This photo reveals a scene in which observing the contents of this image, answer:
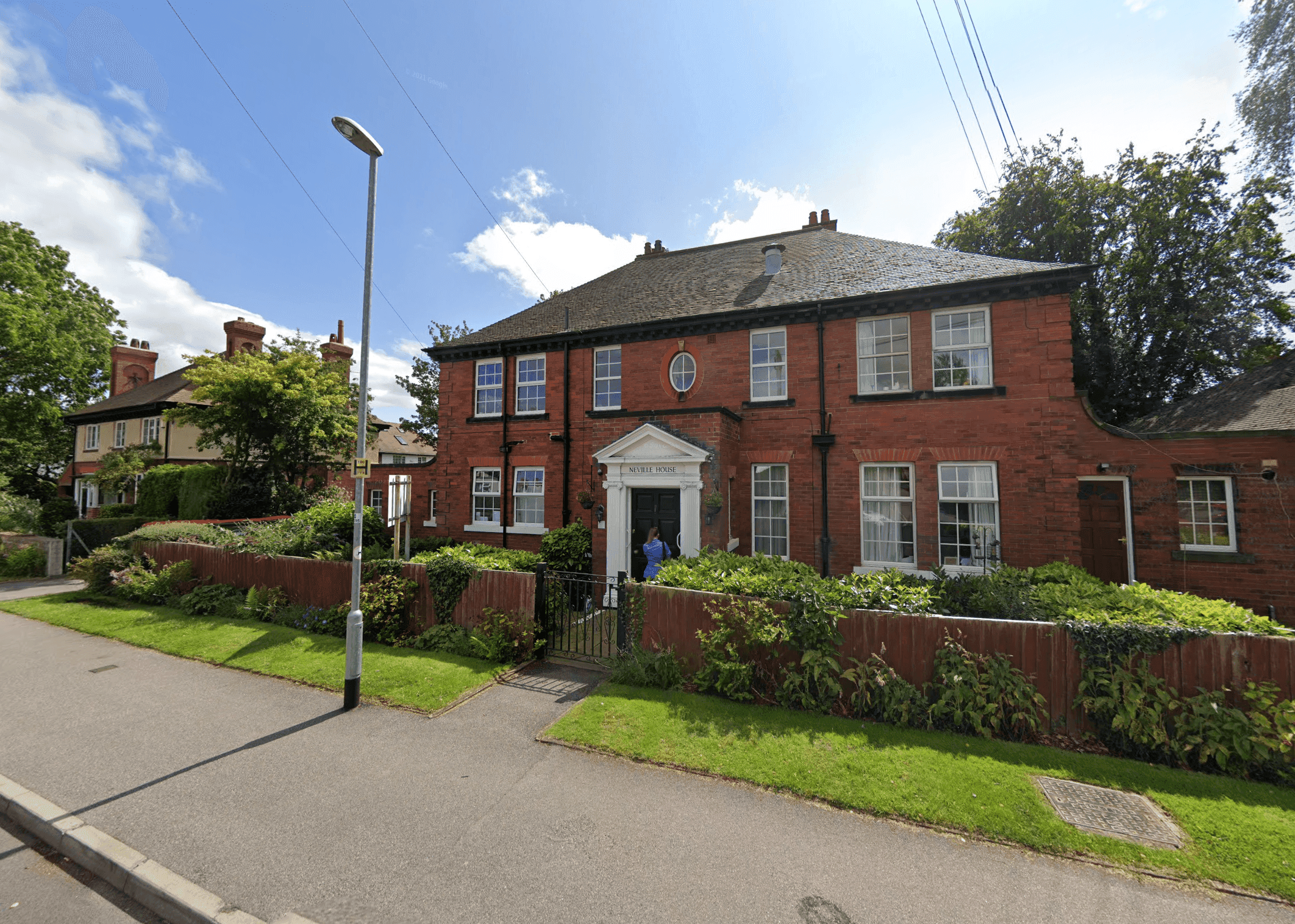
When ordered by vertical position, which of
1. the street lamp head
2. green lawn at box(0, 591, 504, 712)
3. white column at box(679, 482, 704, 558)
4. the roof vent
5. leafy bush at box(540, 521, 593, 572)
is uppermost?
the roof vent

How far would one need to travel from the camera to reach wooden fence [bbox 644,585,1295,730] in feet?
16.8

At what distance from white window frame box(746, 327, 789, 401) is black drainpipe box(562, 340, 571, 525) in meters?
5.10

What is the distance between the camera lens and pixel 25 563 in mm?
17391

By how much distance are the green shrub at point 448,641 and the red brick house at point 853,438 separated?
13.1 feet

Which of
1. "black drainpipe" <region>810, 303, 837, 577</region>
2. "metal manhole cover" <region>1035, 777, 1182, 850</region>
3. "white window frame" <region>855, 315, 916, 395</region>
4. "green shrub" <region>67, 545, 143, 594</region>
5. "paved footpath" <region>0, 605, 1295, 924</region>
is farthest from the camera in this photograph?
"green shrub" <region>67, 545, 143, 594</region>

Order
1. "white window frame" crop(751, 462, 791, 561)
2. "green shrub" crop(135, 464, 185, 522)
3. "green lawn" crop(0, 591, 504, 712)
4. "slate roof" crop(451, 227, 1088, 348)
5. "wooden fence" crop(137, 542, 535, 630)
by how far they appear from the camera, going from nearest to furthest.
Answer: "green lawn" crop(0, 591, 504, 712) → "wooden fence" crop(137, 542, 535, 630) → "slate roof" crop(451, 227, 1088, 348) → "white window frame" crop(751, 462, 791, 561) → "green shrub" crop(135, 464, 185, 522)

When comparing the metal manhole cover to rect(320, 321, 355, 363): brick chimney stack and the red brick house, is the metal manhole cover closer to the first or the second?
the red brick house

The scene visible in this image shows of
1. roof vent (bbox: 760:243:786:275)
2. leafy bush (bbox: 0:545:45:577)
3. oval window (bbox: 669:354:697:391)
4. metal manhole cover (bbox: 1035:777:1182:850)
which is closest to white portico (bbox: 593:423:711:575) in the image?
oval window (bbox: 669:354:697:391)

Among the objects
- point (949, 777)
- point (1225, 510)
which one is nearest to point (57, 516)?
point (949, 777)

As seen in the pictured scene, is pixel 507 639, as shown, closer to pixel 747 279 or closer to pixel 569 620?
pixel 569 620

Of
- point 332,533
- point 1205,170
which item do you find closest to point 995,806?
point 332,533

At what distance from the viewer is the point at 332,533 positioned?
Answer: 1291 cm

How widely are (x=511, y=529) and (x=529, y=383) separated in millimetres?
4356

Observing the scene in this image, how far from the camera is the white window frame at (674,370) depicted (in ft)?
43.5
